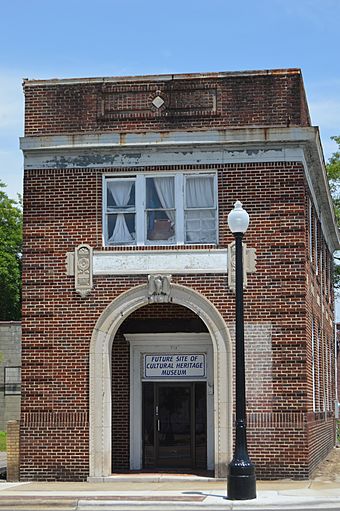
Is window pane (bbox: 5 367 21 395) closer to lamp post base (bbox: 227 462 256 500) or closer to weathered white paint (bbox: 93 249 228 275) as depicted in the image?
weathered white paint (bbox: 93 249 228 275)

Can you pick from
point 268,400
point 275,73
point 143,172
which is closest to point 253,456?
point 268,400

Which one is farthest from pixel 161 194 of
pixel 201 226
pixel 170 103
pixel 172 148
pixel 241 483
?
pixel 241 483

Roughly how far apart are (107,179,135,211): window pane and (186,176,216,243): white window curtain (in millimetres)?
1307

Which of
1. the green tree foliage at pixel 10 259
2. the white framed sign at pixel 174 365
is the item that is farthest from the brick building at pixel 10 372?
the white framed sign at pixel 174 365

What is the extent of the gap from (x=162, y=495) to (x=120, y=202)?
698 centimetres

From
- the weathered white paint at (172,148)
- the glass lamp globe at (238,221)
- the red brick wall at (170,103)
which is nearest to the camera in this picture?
the glass lamp globe at (238,221)

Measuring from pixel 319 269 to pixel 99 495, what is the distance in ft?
39.7

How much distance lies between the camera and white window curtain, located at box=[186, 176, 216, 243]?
22.4 m

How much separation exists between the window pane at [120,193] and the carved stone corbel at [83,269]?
1202 millimetres

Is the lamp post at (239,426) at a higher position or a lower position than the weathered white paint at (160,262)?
lower

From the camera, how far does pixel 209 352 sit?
23953mm

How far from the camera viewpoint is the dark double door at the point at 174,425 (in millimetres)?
24250

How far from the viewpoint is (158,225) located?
22609 millimetres

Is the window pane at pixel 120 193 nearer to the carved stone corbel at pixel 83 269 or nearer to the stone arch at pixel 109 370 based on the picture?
the carved stone corbel at pixel 83 269
